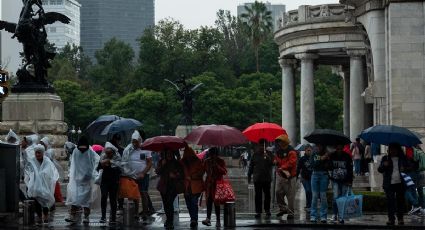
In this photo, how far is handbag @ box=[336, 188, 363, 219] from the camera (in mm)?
20828

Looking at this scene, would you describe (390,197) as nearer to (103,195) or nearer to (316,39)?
(103,195)

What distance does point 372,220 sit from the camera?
22.4 meters

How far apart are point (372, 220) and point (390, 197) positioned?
1508 millimetres

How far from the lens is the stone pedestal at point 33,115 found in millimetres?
31094

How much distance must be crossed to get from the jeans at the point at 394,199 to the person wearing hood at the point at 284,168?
2.25 metres

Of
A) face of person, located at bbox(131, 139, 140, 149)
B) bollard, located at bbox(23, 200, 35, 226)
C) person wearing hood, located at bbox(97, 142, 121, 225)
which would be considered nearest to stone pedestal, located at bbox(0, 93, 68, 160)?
face of person, located at bbox(131, 139, 140, 149)

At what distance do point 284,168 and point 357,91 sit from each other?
30.9 m

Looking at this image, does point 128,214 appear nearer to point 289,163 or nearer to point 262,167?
point 262,167

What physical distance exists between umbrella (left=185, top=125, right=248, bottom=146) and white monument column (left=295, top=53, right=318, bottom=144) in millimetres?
35126

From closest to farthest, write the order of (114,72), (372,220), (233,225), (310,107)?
(233,225), (372,220), (310,107), (114,72)

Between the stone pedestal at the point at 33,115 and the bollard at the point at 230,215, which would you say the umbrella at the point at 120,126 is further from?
the stone pedestal at the point at 33,115

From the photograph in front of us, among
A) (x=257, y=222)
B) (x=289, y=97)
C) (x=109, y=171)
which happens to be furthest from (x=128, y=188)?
(x=289, y=97)

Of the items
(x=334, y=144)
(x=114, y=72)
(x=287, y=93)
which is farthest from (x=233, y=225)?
(x=114, y=72)

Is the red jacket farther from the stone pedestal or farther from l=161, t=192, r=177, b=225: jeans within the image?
the stone pedestal
